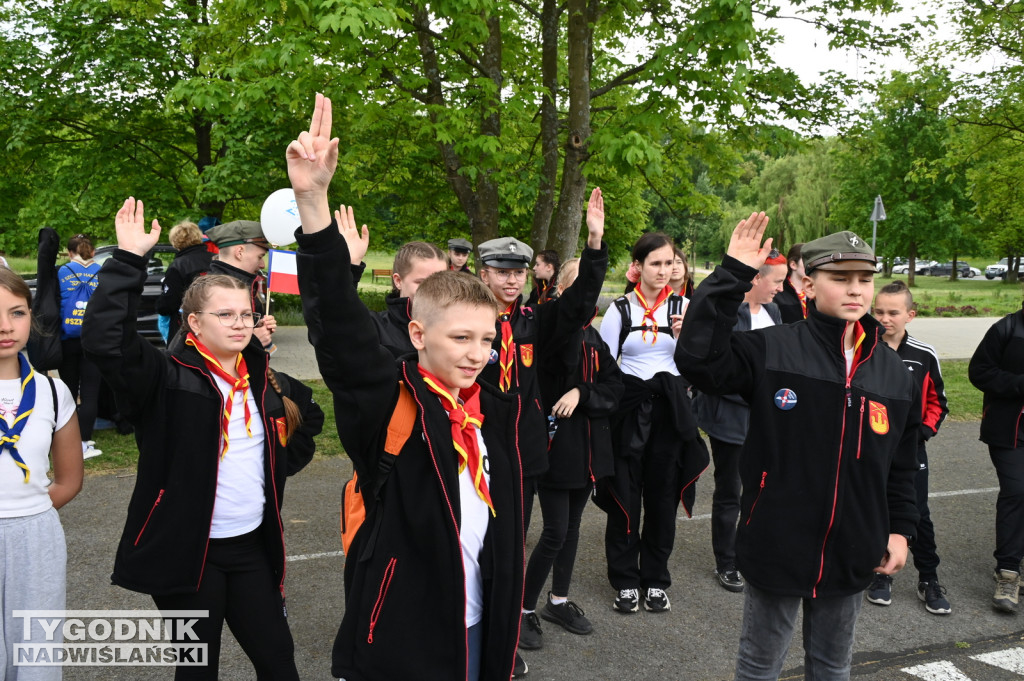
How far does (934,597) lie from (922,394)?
1449 mm

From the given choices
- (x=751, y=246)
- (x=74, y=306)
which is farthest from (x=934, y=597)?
(x=74, y=306)

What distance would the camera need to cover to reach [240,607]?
10.3 feet

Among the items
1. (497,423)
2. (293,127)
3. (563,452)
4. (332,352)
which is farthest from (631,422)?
(293,127)

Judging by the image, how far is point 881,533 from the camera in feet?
10.4

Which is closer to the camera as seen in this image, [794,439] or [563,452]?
[794,439]

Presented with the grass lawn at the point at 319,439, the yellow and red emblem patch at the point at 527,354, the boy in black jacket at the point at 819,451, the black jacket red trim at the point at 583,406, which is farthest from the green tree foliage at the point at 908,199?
the boy in black jacket at the point at 819,451

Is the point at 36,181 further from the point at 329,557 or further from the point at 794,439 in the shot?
the point at 794,439

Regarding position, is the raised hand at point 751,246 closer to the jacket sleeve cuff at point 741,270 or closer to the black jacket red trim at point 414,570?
the jacket sleeve cuff at point 741,270

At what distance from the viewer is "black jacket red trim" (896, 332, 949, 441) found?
4887 mm

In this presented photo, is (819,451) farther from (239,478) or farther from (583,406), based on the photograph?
(239,478)

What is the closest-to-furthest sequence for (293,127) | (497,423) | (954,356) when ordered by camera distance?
(497,423), (293,127), (954,356)

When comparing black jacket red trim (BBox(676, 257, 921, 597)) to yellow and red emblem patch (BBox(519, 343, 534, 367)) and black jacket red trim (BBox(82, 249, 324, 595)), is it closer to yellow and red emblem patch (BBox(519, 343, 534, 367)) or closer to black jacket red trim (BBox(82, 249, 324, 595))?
yellow and red emblem patch (BBox(519, 343, 534, 367))

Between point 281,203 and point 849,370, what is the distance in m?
4.51

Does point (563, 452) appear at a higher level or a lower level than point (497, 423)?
lower
